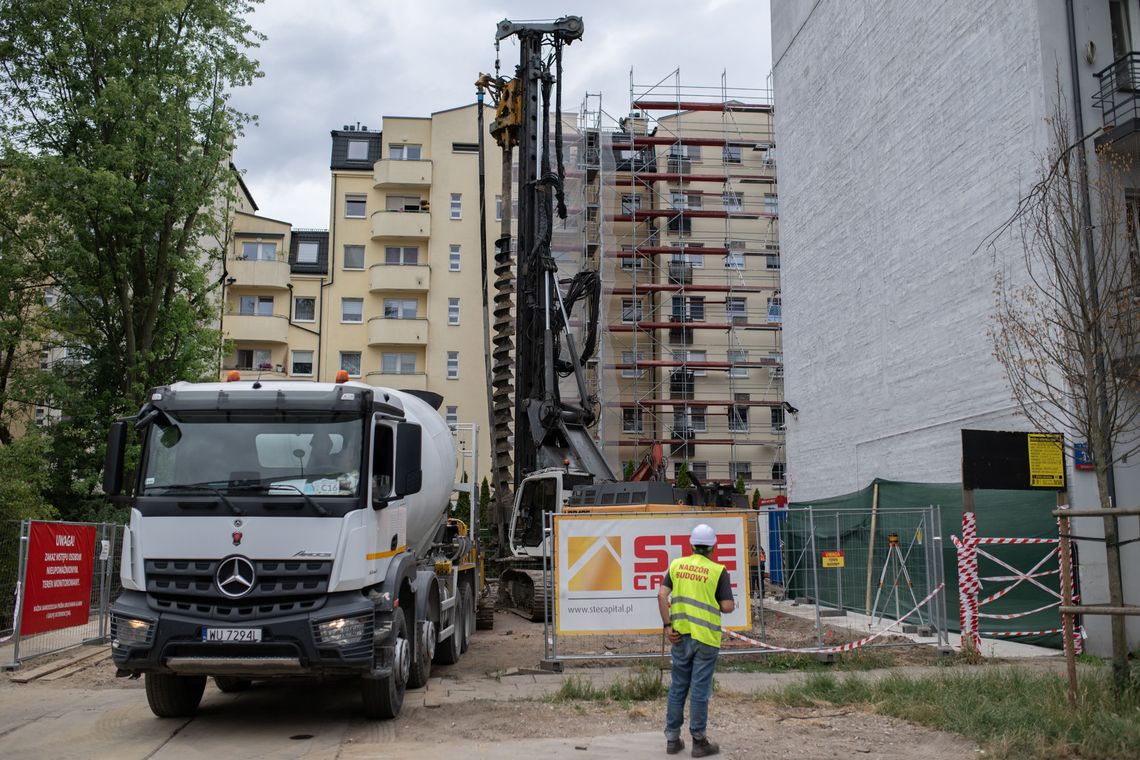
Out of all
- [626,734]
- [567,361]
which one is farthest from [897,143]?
A: [626,734]

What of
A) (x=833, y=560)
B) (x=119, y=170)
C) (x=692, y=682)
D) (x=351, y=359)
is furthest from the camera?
(x=351, y=359)

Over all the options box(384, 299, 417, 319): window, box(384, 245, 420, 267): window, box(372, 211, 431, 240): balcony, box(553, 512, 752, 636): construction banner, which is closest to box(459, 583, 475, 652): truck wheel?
box(553, 512, 752, 636): construction banner

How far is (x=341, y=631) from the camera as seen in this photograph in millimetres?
8438

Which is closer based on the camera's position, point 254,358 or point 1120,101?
point 1120,101

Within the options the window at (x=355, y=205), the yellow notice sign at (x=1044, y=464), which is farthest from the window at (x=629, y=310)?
the yellow notice sign at (x=1044, y=464)

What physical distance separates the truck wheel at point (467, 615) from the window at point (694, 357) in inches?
1102

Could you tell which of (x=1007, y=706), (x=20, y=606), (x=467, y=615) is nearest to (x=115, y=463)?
(x=20, y=606)

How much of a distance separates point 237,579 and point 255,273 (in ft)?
124

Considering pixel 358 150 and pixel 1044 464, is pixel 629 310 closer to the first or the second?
pixel 358 150

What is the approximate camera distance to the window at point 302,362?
44906 mm

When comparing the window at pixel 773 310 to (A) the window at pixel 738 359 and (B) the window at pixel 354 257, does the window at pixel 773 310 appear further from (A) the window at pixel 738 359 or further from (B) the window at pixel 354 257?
(B) the window at pixel 354 257

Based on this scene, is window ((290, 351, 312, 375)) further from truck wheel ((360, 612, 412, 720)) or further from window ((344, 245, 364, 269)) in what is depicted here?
truck wheel ((360, 612, 412, 720))

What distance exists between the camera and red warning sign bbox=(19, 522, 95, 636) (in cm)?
1266

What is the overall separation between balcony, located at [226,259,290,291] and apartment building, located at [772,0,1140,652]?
25.2m
